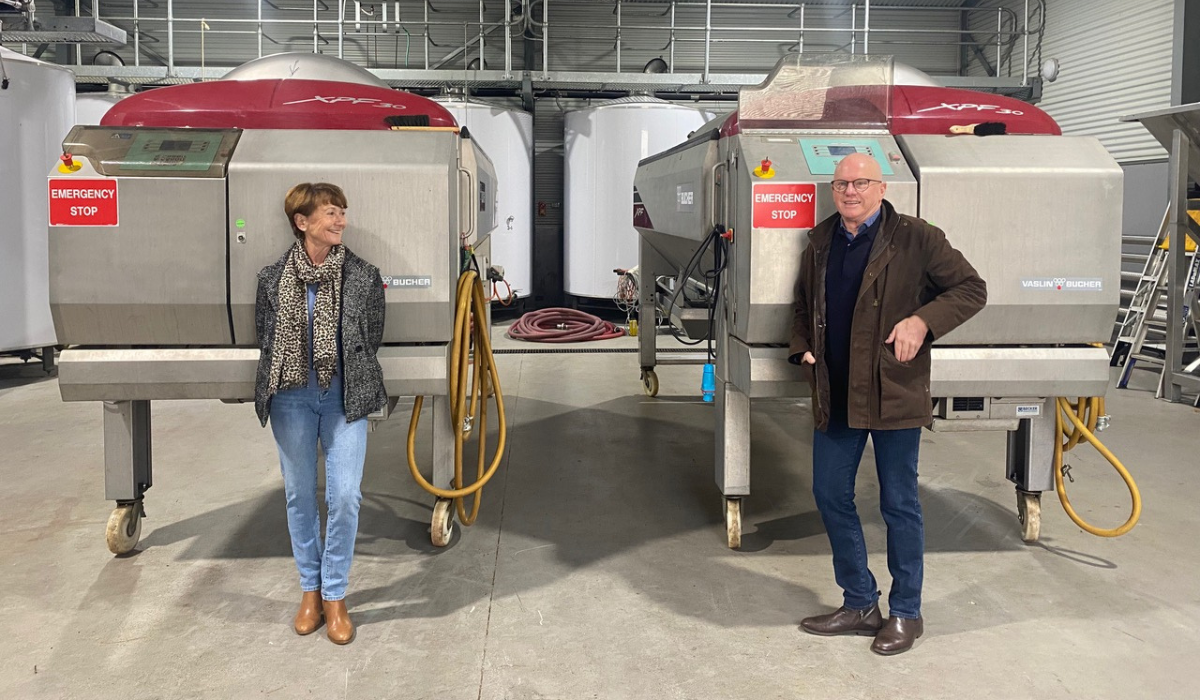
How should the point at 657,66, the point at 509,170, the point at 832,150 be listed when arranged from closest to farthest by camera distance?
the point at 832,150
the point at 509,170
the point at 657,66

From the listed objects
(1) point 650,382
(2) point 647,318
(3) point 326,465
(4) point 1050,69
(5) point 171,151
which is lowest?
(1) point 650,382

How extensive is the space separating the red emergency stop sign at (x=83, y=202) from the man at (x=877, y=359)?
2151 mm

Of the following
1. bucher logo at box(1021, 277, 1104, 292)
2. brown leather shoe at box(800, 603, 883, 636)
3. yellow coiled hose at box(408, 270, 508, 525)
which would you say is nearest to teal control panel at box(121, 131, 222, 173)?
yellow coiled hose at box(408, 270, 508, 525)

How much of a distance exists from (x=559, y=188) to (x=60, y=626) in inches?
363

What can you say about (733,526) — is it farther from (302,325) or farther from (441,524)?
(302,325)

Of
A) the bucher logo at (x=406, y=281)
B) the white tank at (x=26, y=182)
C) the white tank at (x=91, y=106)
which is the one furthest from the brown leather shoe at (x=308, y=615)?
the white tank at (x=91, y=106)

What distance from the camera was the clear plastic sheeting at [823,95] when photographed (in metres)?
3.26

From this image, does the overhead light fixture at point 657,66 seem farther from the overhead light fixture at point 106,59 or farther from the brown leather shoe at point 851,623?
the brown leather shoe at point 851,623

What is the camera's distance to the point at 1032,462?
347 centimetres

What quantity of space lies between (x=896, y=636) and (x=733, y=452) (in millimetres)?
A: 1012

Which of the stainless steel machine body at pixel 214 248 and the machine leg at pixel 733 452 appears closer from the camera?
the stainless steel machine body at pixel 214 248

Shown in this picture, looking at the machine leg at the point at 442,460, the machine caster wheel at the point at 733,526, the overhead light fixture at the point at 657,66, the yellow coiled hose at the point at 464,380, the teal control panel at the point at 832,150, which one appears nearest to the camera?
the teal control panel at the point at 832,150

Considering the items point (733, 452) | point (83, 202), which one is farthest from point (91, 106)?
point (733, 452)

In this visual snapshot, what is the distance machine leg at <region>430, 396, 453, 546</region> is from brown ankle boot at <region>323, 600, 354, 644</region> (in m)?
0.71
